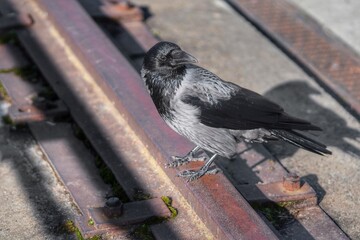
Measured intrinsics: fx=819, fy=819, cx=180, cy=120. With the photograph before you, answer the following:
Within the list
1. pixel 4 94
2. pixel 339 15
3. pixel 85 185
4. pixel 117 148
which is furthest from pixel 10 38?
pixel 339 15

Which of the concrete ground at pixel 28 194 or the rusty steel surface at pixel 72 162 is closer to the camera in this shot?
the concrete ground at pixel 28 194

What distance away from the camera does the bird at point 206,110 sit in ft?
15.9

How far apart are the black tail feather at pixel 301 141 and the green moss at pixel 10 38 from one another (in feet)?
8.27

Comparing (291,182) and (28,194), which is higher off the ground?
(291,182)

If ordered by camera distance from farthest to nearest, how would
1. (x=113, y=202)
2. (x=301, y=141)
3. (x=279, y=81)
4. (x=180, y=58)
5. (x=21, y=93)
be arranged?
(x=279, y=81)
(x=21, y=93)
(x=301, y=141)
(x=180, y=58)
(x=113, y=202)

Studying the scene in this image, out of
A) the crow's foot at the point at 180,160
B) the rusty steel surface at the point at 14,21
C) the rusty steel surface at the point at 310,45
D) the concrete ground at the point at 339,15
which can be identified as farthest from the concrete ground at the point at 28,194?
the concrete ground at the point at 339,15

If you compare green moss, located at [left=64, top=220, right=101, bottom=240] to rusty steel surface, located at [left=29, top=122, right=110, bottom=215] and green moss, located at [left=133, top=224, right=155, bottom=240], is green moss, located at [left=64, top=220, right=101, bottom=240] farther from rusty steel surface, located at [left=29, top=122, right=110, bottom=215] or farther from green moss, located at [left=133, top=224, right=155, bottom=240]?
green moss, located at [left=133, top=224, right=155, bottom=240]

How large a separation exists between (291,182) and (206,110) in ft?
2.21

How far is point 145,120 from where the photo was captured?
5340 millimetres

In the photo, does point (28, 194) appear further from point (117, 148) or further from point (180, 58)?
point (180, 58)

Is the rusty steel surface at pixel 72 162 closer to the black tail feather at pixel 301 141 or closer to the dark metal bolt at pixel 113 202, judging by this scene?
the dark metal bolt at pixel 113 202

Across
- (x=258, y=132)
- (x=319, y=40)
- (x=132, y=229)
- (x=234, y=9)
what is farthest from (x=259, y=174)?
(x=234, y=9)

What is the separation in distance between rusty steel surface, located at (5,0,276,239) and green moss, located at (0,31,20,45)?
0.09 metres

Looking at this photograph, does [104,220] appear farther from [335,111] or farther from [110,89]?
[335,111]
